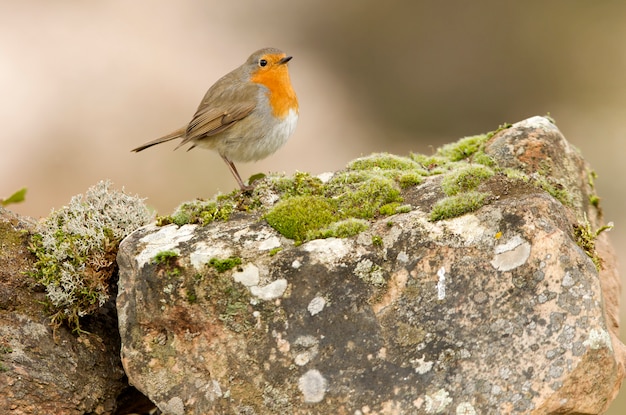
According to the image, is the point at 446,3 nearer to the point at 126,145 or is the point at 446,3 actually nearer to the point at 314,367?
the point at 126,145

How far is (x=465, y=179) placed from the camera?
479 cm

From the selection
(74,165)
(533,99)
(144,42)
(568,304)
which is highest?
(144,42)

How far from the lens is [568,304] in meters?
3.91

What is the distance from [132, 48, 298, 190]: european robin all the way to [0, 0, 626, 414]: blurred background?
6373 mm

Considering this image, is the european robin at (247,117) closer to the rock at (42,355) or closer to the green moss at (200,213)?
the green moss at (200,213)

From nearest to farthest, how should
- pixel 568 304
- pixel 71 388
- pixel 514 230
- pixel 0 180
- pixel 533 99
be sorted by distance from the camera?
pixel 568 304 → pixel 514 230 → pixel 71 388 → pixel 0 180 → pixel 533 99

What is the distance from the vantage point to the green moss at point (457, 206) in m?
4.43

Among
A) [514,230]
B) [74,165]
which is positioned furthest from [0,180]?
[514,230]

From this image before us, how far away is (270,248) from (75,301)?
1.33 metres

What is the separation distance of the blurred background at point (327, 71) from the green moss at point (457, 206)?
30.2 feet

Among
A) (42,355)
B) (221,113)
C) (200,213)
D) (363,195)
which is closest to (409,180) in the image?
(363,195)

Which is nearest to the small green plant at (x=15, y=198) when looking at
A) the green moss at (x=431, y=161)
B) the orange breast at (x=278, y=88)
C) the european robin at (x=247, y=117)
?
the european robin at (x=247, y=117)

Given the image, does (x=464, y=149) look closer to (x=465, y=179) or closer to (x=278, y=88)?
(x=465, y=179)

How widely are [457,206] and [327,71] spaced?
11.8 m
